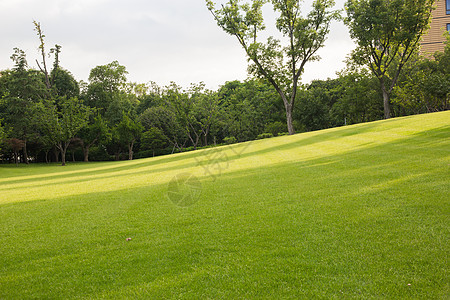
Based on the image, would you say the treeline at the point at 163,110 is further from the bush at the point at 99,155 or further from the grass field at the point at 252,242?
the grass field at the point at 252,242

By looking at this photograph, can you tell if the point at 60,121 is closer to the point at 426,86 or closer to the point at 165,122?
the point at 165,122

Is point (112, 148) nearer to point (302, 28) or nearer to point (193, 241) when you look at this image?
point (302, 28)

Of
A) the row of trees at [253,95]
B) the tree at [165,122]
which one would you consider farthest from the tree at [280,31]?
the tree at [165,122]

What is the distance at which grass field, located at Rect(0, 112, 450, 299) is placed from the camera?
3.11 meters

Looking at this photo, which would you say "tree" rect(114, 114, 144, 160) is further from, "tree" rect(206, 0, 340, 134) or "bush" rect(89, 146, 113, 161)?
"tree" rect(206, 0, 340, 134)

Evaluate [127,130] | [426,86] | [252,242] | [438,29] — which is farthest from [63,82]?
[438,29]

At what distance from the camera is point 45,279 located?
3656mm

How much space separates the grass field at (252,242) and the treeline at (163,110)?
100ft

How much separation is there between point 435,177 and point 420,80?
3177cm

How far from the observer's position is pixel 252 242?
4.20m

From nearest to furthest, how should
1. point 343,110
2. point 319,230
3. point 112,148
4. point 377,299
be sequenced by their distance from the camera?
1. point 377,299
2. point 319,230
3. point 343,110
4. point 112,148

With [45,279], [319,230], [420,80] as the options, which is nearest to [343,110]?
[420,80]

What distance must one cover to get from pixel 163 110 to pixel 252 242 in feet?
171

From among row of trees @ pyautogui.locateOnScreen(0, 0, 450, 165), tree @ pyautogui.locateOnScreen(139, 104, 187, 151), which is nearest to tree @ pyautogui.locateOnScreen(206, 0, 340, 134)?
row of trees @ pyautogui.locateOnScreen(0, 0, 450, 165)
